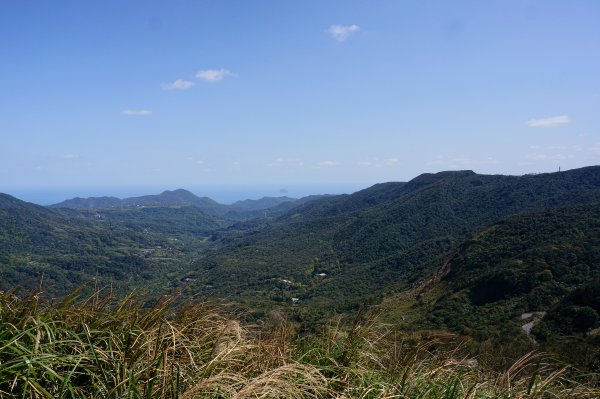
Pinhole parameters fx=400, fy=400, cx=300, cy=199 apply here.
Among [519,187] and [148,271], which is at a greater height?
[519,187]

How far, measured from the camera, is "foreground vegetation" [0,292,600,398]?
1.99m

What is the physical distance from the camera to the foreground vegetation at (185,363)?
1.99m

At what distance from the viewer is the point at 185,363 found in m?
2.48

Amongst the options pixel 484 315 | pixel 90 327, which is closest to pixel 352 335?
pixel 90 327

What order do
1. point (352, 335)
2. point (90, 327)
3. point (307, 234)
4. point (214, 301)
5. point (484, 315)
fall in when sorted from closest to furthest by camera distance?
point (90, 327) → point (352, 335) → point (214, 301) → point (484, 315) → point (307, 234)

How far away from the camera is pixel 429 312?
30359mm

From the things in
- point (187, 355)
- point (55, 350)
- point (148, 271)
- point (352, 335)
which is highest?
point (55, 350)

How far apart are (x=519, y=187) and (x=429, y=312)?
5398cm

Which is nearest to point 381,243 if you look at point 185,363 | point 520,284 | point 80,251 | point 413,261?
point 413,261

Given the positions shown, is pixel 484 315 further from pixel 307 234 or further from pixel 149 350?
pixel 307 234

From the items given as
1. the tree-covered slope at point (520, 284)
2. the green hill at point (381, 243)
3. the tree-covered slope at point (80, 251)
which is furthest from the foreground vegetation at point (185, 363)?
the tree-covered slope at point (80, 251)

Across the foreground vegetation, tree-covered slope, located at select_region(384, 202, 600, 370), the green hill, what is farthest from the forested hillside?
the foreground vegetation

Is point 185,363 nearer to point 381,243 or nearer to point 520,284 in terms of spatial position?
point 520,284

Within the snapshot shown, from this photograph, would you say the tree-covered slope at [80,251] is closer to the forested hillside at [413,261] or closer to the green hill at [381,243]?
the forested hillside at [413,261]
